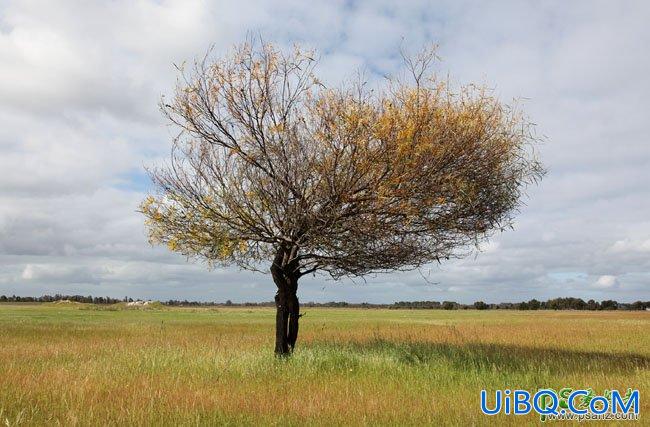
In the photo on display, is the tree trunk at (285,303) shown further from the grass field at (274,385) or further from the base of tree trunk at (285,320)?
the grass field at (274,385)

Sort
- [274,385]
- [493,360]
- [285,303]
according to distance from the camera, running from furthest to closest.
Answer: [285,303]
[493,360]
[274,385]

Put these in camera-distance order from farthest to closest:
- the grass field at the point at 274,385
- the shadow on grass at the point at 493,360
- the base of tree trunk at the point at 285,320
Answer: the base of tree trunk at the point at 285,320
the shadow on grass at the point at 493,360
the grass field at the point at 274,385

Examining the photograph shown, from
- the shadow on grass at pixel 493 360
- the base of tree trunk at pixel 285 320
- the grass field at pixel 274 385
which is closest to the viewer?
the grass field at pixel 274 385

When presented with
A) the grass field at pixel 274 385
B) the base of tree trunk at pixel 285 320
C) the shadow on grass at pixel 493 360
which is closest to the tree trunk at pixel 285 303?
the base of tree trunk at pixel 285 320

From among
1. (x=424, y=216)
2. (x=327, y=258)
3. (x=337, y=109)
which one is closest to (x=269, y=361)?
(x=327, y=258)

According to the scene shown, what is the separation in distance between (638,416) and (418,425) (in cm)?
483

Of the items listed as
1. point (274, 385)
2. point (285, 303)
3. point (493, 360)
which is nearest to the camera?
point (274, 385)

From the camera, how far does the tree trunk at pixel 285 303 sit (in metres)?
19.6

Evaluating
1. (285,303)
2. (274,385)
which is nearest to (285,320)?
(285,303)

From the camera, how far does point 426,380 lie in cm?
1470

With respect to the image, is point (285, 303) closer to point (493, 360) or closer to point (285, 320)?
point (285, 320)

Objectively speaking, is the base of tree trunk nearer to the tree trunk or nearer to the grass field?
the tree trunk

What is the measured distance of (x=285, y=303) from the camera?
19.7 meters

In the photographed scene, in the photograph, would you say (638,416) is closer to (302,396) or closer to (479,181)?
(302,396)
